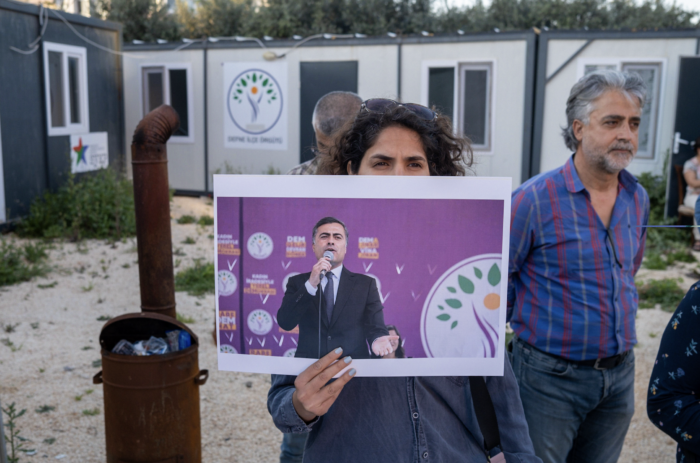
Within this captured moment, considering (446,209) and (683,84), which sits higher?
(683,84)

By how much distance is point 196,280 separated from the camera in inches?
304

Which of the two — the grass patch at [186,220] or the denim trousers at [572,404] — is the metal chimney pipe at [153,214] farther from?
the grass patch at [186,220]

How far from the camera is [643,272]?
8227 mm

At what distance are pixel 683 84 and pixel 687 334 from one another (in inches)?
384

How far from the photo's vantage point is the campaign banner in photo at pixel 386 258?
1.40 metres

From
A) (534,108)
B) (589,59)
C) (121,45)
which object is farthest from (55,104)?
(589,59)

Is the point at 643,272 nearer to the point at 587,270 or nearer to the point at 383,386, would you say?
the point at 587,270

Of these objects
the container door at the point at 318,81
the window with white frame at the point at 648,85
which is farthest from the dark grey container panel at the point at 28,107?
the window with white frame at the point at 648,85

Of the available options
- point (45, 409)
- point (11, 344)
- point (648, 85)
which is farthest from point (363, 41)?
point (45, 409)

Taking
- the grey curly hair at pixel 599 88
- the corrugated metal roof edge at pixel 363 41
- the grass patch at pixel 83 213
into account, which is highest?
the corrugated metal roof edge at pixel 363 41

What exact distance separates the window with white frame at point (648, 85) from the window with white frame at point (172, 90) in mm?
8062

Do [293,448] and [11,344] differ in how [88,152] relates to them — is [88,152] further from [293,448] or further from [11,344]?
[293,448]

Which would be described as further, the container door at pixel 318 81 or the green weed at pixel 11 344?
the container door at pixel 318 81

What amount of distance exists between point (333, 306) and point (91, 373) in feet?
14.6
